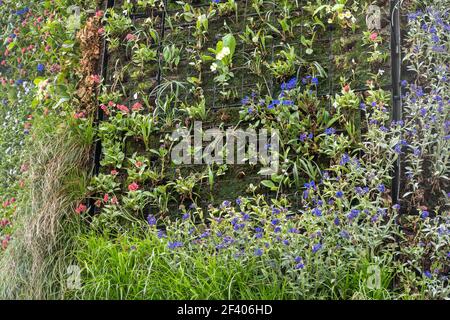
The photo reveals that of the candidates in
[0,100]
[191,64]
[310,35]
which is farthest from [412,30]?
[0,100]

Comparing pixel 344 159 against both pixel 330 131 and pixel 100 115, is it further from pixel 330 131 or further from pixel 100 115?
pixel 100 115

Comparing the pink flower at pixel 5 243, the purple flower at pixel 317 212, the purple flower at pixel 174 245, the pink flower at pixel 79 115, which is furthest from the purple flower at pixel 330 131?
the pink flower at pixel 5 243

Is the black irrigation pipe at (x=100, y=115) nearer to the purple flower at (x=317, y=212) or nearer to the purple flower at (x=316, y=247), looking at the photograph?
the purple flower at (x=317, y=212)

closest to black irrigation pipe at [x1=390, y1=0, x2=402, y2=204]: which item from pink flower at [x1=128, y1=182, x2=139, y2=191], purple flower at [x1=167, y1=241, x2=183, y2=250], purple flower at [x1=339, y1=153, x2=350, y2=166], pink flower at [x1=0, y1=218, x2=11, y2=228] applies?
purple flower at [x1=339, y1=153, x2=350, y2=166]

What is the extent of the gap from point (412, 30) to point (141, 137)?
1957mm

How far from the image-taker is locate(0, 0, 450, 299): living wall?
Answer: 13.4 feet

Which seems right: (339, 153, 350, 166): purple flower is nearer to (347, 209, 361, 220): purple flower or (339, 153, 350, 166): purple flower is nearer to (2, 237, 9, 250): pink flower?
(347, 209, 361, 220): purple flower

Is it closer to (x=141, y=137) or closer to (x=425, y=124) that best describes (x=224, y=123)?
(x=141, y=137)

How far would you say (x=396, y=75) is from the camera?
4.68 metres

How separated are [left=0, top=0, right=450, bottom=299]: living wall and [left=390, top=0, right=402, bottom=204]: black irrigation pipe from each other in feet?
0.15

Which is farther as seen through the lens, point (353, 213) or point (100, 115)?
point (100, 115)

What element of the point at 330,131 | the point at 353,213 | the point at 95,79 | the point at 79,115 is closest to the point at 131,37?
the point at 95,79

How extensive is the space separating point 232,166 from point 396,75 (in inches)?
47.3

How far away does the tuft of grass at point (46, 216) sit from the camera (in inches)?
178
